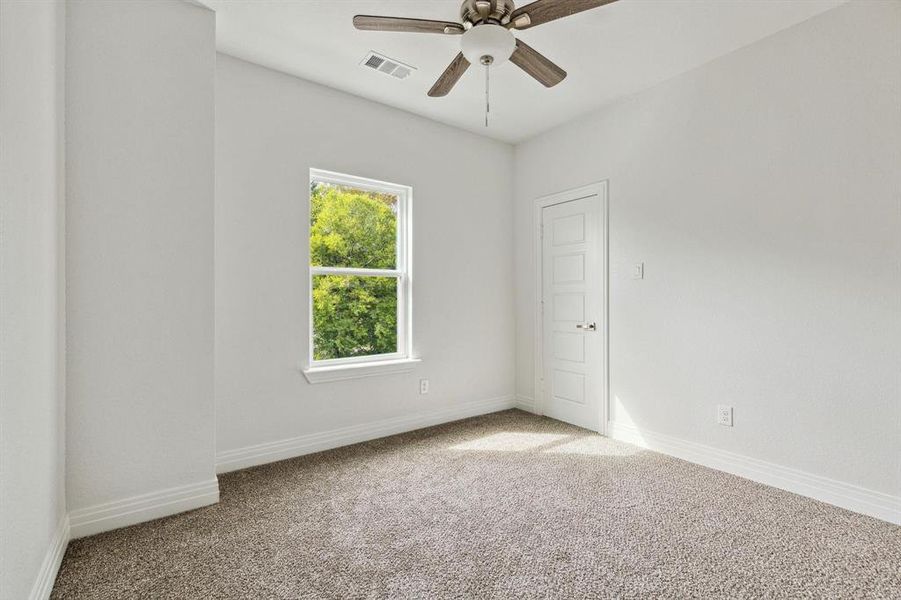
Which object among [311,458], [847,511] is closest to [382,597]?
[311,458]

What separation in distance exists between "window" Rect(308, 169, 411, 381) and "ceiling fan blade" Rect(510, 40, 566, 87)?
170 cm

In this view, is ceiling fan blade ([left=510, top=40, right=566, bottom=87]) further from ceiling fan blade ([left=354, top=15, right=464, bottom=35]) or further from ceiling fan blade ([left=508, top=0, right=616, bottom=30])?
ceiling fan blade ([left=354, top=15, right=464, bottom=35])

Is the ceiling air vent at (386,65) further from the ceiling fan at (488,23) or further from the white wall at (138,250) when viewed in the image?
the ceiling fan at (488,23)

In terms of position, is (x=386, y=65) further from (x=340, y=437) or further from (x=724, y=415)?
(x=724, y=415)

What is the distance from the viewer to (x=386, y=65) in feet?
9.78

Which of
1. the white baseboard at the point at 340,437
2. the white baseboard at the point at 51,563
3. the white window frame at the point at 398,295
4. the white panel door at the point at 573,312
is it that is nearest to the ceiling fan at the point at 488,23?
the white window frame at the point at 398,295

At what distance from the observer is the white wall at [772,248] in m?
2.29

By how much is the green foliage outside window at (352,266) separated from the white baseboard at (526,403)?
153 cm

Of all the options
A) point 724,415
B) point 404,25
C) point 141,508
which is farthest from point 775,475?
point 141,508

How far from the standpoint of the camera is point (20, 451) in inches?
55.2

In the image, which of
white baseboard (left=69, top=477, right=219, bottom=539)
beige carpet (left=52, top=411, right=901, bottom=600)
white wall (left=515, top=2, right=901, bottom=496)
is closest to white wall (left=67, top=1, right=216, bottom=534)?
white baseboard (left=69, top=477, right=219, bottom=539)

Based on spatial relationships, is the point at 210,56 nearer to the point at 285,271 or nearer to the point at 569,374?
the point at 285,271

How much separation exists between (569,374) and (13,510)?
3.58m

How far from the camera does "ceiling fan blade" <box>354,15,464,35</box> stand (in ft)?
6.14
